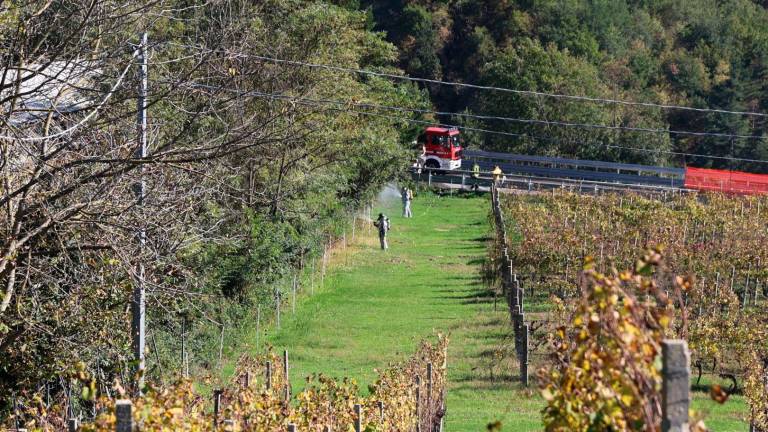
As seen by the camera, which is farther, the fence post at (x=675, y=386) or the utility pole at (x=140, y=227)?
the utility pole at (x=140, y=227)

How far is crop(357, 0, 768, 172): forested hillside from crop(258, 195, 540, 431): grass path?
17900 millimetres

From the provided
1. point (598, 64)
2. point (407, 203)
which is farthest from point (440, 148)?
point (598, 64)

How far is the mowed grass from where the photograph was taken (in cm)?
1852

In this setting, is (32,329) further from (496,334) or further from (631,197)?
(631,197)

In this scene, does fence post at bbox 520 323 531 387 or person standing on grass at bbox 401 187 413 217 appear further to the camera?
person standing on grass at bbox 401 187 413 217

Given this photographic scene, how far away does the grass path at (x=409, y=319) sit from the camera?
1923 cm

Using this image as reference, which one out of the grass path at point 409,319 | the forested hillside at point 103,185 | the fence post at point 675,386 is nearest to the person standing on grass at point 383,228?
the grass path at point 409,319

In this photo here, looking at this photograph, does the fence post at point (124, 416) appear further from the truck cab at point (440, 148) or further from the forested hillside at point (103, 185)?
the truck cab at point (440, 148)

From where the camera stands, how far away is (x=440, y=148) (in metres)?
54.3

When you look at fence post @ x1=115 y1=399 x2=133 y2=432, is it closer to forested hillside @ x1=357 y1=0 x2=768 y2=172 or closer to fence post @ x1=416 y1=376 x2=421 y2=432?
fence post @ x1=416 y1=376 x2=421 y2=432

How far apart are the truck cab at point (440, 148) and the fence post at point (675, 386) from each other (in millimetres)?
49805

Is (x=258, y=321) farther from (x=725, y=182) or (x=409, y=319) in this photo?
(x=725, y=182)

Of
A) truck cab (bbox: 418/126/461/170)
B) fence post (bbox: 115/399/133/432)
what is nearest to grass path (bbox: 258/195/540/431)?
fence post (bbox: 115/399/133/432)

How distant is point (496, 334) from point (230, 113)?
7.31 meters
